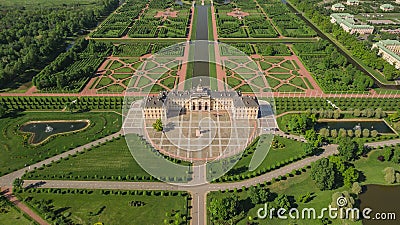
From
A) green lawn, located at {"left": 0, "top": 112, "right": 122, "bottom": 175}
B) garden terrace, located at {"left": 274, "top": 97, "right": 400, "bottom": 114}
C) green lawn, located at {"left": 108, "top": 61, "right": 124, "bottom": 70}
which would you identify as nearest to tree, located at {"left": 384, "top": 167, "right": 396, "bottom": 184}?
garden terrace, located at {"left": 274, "top": 97, "right": 400, "bottom": 114}

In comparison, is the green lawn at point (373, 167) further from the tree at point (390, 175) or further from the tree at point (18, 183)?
the tree at point (18, 183)

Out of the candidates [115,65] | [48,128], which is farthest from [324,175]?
[115,65]

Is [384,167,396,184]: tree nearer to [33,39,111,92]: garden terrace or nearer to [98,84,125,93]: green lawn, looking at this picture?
[98,84,125,93]: green lawn

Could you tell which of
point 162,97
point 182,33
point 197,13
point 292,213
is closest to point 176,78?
point 162,97

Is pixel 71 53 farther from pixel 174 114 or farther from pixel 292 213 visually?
pixel 292 213

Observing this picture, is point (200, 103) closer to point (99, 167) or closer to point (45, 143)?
point (99, 167)

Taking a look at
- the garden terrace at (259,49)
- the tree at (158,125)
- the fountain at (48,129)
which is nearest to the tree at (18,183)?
the fountain at (48,129)
